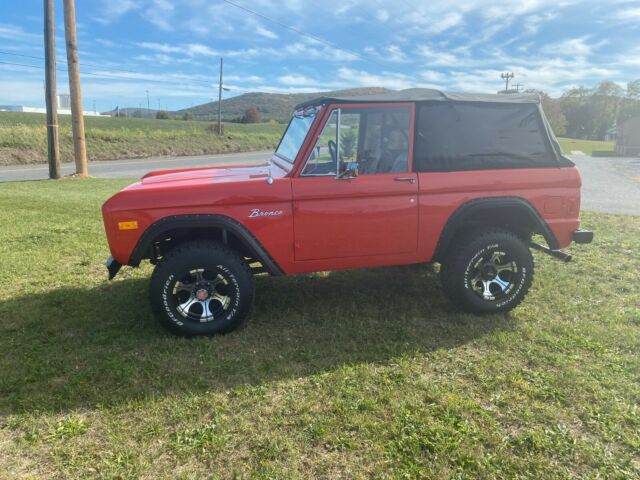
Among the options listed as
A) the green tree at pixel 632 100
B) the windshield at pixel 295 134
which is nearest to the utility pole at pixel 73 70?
the windshield at pixel 295 134

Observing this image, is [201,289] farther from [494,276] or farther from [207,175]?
[494,276]

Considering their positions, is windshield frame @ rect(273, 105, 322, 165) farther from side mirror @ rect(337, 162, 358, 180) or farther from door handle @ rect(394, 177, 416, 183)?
door handle @ rect(394, 177, 416, 183)

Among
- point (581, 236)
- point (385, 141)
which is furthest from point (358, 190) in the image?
point (581, 236)

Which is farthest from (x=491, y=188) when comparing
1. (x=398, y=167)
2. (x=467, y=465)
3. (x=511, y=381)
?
(x=467, y=465)

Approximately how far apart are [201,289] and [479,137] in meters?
2.71

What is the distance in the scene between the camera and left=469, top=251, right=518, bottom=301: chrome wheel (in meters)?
4.21

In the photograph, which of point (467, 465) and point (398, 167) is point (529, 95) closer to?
point (398, 167)

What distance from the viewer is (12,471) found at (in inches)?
94.0

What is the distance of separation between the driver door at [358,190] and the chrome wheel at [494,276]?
0.66m

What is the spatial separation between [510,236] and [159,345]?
3.12m

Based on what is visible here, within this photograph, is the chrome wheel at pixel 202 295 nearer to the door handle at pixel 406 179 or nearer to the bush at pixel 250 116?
the door handle at pixel 406 179

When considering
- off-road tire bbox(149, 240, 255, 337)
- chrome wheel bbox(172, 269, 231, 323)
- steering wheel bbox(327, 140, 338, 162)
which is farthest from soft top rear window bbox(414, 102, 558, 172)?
chrome wheel bbox(172, 269, 231, 323)

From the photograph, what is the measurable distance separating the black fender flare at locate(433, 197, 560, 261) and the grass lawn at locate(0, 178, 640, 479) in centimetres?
70

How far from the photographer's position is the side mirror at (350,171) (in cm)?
373
